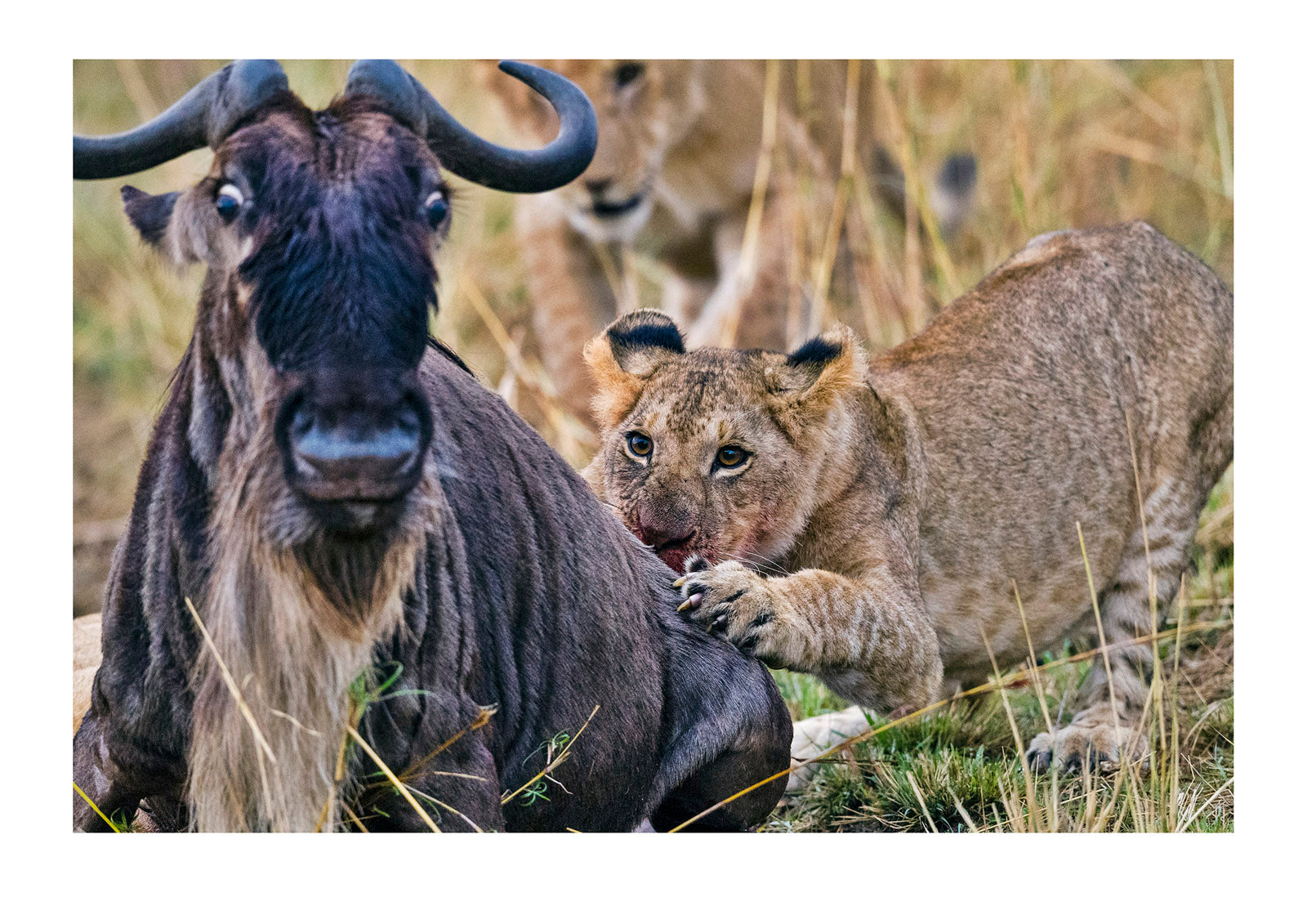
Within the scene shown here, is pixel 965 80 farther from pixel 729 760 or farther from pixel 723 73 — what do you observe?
pixel 729 760

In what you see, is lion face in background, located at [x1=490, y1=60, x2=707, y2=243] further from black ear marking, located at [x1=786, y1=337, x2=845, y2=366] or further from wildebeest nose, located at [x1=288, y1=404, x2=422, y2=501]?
wildebeest nose, located at [x1=288, y1=404, x2=422, y2=501]

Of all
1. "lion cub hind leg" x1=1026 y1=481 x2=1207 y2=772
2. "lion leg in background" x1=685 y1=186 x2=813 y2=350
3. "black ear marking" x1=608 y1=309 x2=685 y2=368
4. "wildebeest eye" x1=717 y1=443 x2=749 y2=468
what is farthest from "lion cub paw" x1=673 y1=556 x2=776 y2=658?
"lion leg in background" x1=685 y1=186 x2=813 y2=350

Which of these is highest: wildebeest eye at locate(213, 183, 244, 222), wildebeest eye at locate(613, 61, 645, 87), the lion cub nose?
wildebeest eye at locate(613, 61, 645, 87)

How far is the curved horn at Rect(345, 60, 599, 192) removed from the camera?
2.88 meters

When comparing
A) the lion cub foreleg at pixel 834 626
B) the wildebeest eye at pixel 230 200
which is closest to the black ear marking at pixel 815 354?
the lion cub foreleg at pixel 834 626

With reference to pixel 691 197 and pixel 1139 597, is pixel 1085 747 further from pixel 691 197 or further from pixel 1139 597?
pixel 691 197

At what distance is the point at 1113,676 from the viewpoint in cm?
477

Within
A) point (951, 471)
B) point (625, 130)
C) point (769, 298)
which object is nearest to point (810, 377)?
point (951, 471)

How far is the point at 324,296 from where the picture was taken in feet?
8.63

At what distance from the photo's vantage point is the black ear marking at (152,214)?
2930 millimetres

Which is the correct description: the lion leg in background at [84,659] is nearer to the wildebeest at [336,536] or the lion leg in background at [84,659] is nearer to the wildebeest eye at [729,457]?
the wildebeest at [336,536]

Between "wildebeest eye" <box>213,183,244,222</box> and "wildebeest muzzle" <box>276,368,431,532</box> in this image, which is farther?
"wildebeest eye" <box>213,183,244,222</box>

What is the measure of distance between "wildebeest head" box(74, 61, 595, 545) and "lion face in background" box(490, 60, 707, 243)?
318 cm

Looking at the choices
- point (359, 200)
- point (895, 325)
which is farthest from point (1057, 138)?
point (359, 200)
